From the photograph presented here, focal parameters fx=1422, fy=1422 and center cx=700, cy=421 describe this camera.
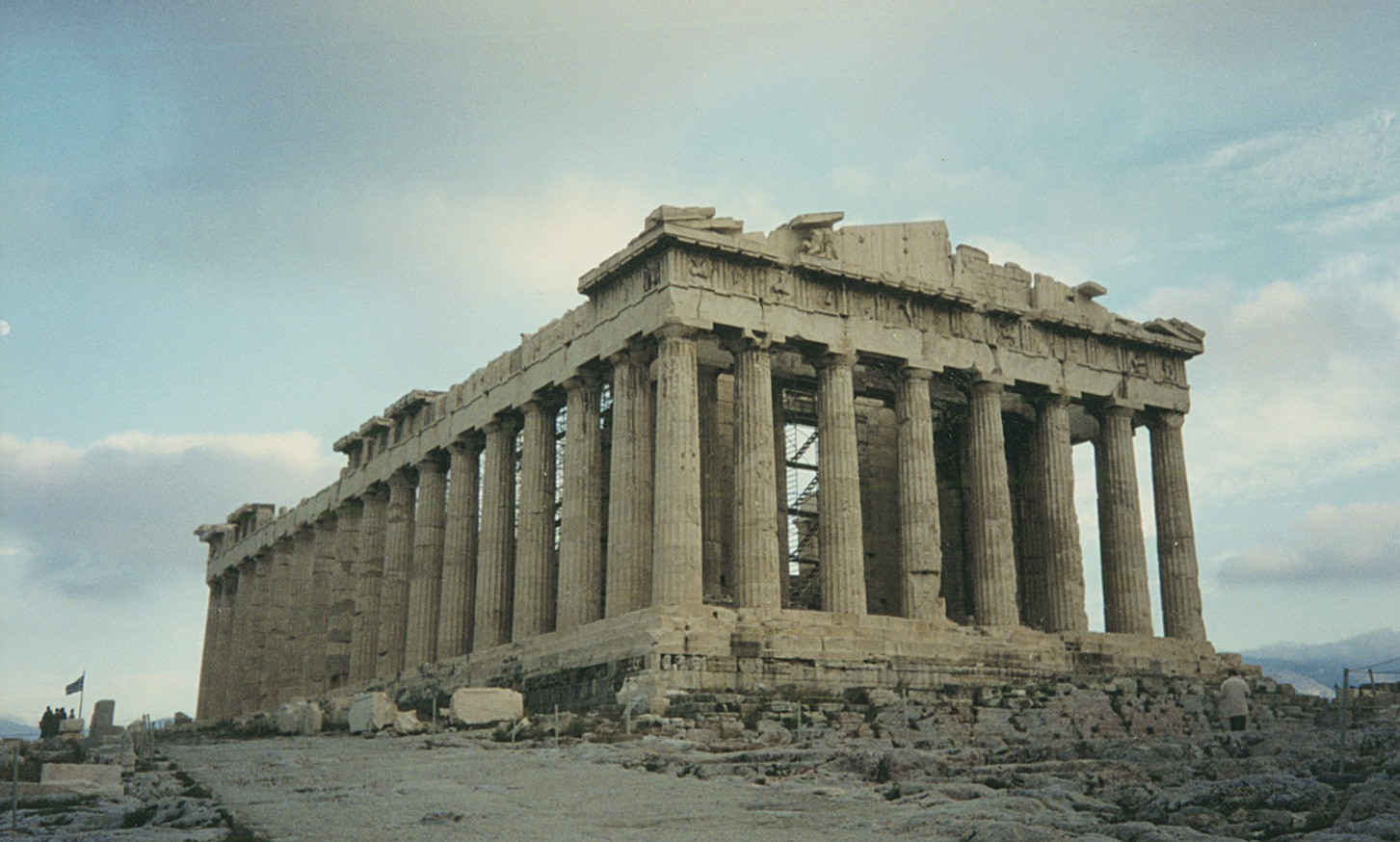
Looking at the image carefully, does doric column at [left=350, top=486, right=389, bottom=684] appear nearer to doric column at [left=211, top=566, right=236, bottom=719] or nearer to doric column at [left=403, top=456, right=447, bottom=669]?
doric column at [left=403, top=456, right=447, bottom=669]

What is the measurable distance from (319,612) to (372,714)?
24.1 meters

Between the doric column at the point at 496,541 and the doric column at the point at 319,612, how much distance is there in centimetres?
1177

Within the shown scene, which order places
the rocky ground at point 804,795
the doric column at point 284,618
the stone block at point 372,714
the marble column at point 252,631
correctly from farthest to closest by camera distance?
1. the marble column at point 252,631
2. the doric column at point 284,618
3. the stone block at point 372,714
4. the rocky ground at point 804,795

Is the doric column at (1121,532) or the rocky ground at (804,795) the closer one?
the rocky ground at (804,795)

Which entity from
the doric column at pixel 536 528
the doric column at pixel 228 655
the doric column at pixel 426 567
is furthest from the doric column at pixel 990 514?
the doric column at pixel 228 655

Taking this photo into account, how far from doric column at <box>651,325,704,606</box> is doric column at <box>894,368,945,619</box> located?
555cm

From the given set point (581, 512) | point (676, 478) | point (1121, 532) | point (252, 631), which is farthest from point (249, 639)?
point (1121, 532)

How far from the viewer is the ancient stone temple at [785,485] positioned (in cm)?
2995

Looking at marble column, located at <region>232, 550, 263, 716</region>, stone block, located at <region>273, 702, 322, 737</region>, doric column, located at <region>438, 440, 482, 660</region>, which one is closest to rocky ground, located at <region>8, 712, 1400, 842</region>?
stone block, located at <region>273, 702, 322, 737</region>

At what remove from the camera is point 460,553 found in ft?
131

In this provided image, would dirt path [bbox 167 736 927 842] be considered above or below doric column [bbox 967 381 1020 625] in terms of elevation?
below

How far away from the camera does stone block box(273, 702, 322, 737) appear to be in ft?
98.0

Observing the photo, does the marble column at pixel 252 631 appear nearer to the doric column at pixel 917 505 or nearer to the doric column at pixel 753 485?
the doric column at pixel 753 485

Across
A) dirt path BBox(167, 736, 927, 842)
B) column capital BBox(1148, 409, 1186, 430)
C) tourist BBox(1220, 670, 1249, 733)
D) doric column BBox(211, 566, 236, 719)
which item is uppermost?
column capital BBox(1148, 409, 1186, 430)
